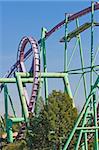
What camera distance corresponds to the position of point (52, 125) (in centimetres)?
1410

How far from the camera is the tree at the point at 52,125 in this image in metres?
14.2

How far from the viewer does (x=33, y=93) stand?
1852 cm

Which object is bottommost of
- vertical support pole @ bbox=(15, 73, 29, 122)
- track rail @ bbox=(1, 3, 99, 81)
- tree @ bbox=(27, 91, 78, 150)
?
tree @ bbox=(27, 91, 78, 150)

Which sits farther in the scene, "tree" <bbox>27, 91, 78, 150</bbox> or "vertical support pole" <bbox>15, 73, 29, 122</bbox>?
"vertical support pole" <bbox>15, 73, 29, 122</bbox>

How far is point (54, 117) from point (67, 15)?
5261mm

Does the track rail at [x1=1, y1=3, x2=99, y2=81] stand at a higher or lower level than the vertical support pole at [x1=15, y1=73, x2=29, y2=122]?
higher

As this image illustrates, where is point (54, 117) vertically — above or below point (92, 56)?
below

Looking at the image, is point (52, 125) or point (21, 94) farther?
point (21, 94)

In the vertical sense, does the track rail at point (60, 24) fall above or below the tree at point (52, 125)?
above

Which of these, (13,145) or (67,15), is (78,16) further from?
(13,145)

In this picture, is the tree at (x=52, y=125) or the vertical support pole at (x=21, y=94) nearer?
the tree at (x=52, y=125)

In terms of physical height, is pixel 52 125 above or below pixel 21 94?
below

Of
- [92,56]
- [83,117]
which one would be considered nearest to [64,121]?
[83,117]

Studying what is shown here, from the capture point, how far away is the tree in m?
14.2
